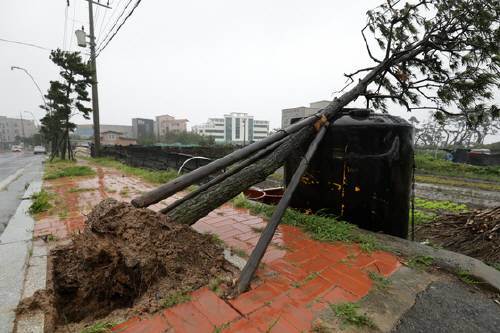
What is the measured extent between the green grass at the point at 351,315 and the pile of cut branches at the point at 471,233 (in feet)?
8.81

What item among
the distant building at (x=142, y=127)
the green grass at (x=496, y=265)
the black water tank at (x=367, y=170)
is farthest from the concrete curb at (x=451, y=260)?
the distant building at (x=142, y=127)

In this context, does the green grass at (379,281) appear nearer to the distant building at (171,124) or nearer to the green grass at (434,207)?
the green grass at (434,207)

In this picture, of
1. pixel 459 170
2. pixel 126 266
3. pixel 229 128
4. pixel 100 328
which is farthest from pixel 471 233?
pixel 229 128

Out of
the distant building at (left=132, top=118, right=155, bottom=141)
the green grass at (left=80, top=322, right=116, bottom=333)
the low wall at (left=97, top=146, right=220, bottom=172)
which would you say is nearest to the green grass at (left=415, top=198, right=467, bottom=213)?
the low wall at (left=97, top=146, right=220, bottom=172)

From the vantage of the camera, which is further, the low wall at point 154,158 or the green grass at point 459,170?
the green grass at point 459,170

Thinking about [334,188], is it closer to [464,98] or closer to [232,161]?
[232,161]

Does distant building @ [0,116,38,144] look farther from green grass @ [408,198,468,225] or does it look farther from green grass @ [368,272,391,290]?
green grass @ [368,272,391,290]

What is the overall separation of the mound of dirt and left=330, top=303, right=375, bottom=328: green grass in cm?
92

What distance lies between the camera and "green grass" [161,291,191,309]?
178cm

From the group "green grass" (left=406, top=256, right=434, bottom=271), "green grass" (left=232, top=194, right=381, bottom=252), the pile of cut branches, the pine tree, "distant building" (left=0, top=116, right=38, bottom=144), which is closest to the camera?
A: "green grass" (left=406, top=256, right=434, bottom=271)

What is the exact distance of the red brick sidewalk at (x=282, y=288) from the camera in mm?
1621

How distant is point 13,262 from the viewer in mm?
2355

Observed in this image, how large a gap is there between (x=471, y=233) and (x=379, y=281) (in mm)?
2829

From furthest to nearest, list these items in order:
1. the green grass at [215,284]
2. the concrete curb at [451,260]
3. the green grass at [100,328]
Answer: the concrete curb at [451,260], the green grass at [215,284], the green grass at [100,328]
